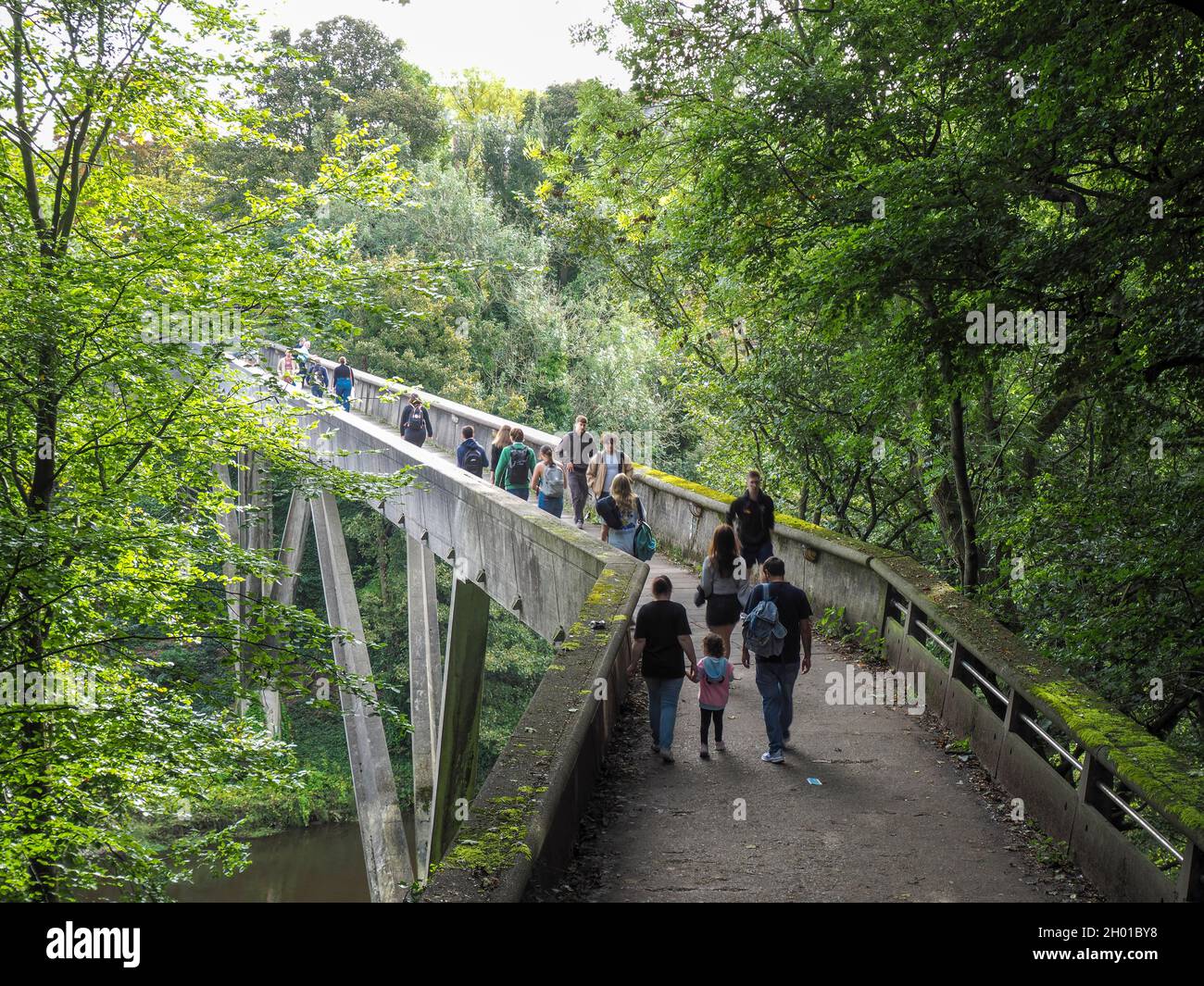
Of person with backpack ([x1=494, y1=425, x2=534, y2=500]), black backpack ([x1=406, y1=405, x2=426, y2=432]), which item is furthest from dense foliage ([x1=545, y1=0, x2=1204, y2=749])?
black backpack ([x1=406, y1=405, x2=426, y2=432])

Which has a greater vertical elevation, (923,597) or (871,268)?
(871,268)

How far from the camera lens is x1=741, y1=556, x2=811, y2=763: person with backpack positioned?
682 cm

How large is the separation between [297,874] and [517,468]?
16.7m

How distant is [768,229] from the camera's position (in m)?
10.7

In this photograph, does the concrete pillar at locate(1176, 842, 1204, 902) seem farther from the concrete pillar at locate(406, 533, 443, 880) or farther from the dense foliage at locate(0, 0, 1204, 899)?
the concrete pillar at locate(406, 533, 443, 880)

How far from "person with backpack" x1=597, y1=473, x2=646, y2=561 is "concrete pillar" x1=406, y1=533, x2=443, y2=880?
6.21 metres

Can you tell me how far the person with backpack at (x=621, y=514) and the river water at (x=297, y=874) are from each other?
1695 cm

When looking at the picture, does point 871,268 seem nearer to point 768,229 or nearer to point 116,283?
point 768,229

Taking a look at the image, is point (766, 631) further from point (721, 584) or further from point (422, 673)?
point (422, 673)

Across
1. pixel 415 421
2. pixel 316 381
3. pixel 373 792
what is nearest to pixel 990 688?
pixel 316 381
